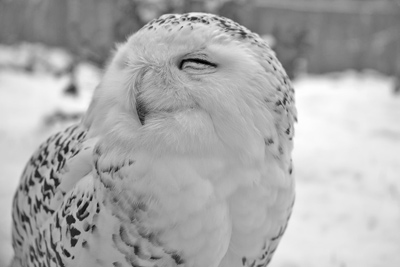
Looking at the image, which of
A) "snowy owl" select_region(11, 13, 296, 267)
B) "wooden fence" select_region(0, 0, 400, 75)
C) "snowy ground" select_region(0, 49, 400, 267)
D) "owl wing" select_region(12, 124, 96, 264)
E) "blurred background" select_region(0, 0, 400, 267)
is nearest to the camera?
"snowy owl" select_region(11, 13, 296, 267)

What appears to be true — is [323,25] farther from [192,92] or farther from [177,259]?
[177,259]

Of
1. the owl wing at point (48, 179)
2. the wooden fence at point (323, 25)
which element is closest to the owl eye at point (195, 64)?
the owl wing at point (48, 179)

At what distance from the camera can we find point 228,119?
121cm

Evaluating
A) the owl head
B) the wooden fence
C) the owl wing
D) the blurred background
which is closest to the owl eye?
the owl head

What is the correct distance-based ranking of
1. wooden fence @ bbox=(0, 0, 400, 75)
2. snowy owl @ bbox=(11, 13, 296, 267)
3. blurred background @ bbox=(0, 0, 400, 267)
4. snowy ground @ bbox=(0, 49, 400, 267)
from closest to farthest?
1. snowy owl @ bbox=(11, 13, 296, 267)
2. snowy ground @ bbox=(0, 49, 400, 267)
3. blurred background @ bbox=(0, 0, 400, 267)
4. wooden fence @ bbox=(0, 0, 400, 75)

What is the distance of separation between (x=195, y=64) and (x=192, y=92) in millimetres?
85

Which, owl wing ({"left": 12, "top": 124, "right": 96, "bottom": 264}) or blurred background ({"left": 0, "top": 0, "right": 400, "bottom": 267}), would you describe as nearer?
owl wing ({"left": 12, "top": 124, "right": 96, "bottom": 264})

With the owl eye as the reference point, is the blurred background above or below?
below

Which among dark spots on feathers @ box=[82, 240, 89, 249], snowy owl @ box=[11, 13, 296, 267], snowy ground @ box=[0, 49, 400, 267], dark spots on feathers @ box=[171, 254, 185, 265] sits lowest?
snowy ground @ box=[0, 49, 400, 267]

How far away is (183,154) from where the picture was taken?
1.19 m

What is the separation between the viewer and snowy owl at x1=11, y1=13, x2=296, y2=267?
1188mm

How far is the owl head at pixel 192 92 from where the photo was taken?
1189 mm

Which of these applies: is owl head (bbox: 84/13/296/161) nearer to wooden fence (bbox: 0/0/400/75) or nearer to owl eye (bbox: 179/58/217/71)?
owl eye (bbox: 179/58/217/71)

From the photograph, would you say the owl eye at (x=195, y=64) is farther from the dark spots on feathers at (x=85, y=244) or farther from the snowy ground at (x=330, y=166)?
the snowy ground at (x=330, y=166)
